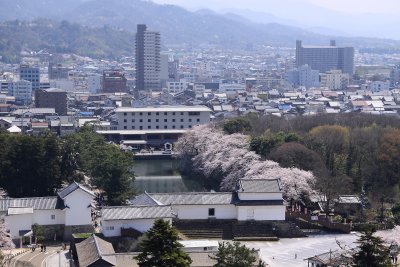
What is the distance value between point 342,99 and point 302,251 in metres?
37.7

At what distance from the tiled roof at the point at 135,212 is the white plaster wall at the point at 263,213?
1712 millimetres

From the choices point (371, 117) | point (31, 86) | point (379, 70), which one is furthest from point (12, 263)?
point (379, 70)

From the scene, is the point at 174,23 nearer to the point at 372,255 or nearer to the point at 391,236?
the point at 391,236

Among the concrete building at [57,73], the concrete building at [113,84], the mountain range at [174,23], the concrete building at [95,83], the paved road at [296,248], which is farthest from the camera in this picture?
the mountain range at [174,23]

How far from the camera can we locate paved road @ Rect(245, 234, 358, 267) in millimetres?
14215

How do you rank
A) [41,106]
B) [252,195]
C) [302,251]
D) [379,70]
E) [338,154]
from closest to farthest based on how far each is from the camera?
[302,251] < [252,195] < [338,154] < [41,106] < [379,70]

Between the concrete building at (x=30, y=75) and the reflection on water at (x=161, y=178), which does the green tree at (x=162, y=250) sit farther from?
the concrete building at (x=30, y=75)

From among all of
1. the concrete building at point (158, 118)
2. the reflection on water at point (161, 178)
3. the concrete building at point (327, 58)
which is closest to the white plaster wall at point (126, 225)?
the reflection on water at point (161, 178)

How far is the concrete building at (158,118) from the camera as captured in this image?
33688mm

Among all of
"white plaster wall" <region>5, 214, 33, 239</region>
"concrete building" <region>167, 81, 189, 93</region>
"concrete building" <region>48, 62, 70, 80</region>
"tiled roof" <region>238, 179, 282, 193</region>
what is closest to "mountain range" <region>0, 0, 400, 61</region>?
"concrete building" <region>48, 62, 70, 80</region>

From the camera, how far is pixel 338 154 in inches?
831

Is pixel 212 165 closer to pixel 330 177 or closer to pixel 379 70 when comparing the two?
pixel 330 177

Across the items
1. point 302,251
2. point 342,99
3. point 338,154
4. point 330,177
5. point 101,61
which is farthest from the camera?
point 101,61

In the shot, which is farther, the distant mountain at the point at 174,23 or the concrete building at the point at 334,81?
the distant mountain at the point at 174,23
